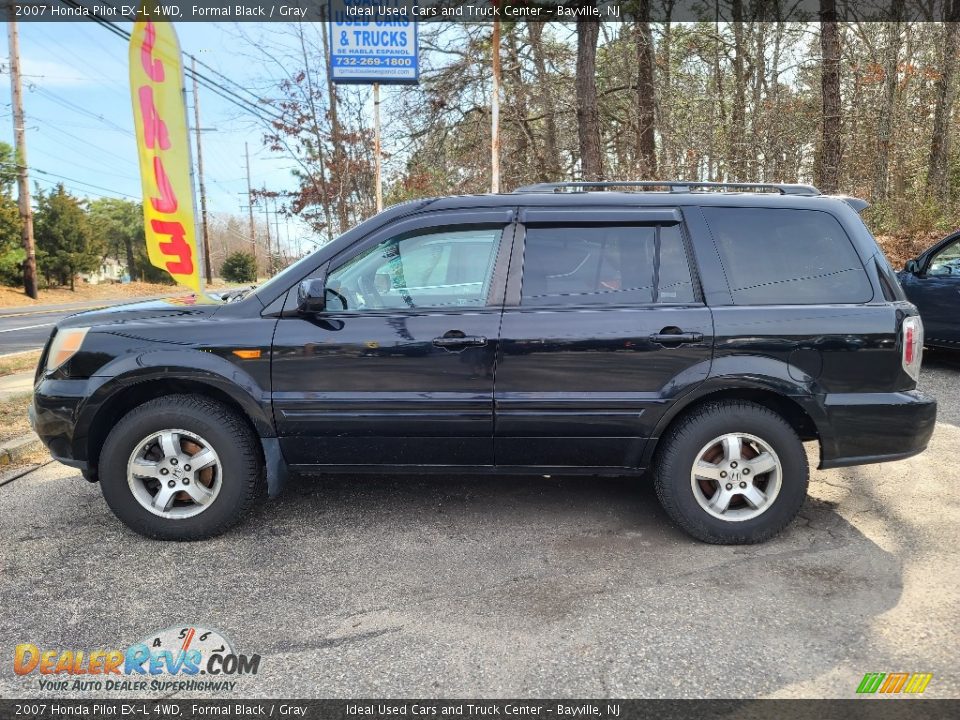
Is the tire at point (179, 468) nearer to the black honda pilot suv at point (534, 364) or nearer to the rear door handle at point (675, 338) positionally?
the black honda pilot suv at point (534, 364)

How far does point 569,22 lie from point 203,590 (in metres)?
14.6

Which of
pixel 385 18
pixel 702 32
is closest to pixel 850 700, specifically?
pixel 385 18

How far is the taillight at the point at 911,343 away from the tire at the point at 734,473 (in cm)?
67

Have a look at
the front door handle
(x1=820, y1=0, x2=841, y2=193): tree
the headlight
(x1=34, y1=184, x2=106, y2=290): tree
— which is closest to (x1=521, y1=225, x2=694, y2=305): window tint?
the front door handle

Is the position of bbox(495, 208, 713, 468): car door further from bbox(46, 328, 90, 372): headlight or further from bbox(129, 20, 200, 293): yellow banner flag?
bbox(129, 20, 200, 293): yellow banner flag

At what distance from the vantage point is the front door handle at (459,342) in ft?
10.8

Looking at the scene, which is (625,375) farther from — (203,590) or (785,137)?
(785,137)

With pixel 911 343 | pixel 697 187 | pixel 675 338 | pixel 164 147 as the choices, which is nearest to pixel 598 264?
pixel 675 338

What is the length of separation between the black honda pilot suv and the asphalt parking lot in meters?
0.33

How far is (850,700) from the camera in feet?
7.19

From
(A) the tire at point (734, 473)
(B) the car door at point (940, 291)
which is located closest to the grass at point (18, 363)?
(A) the tire at point (734, 473)

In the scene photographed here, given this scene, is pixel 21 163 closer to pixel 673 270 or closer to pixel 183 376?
pixel 183 376

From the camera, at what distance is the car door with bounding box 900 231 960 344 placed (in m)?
7.29
